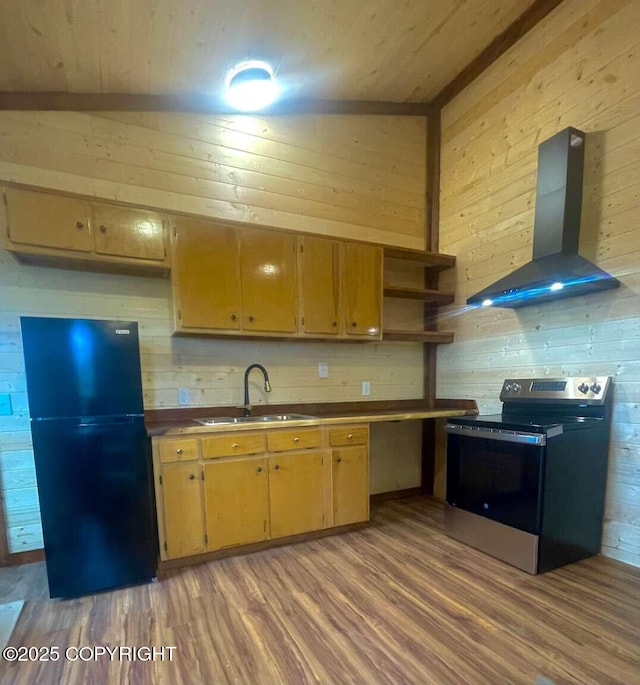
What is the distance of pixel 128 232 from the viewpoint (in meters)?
2.22

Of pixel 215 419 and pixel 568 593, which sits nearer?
pixel 568 593

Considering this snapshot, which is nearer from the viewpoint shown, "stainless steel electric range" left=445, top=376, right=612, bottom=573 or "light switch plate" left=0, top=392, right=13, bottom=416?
"stainless steel electric range" left=445, top=376, right=612, bottom=573

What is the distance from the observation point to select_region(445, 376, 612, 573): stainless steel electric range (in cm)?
208

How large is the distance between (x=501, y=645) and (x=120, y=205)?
298 cm

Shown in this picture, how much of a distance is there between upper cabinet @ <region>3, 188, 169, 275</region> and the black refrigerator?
1.51ft

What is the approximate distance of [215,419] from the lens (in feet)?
8.77

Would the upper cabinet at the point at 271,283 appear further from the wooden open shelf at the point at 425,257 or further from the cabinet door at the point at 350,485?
the cabinet door at the point at 350,485

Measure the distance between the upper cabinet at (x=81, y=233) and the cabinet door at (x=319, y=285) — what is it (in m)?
0.97

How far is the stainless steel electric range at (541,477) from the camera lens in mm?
2080

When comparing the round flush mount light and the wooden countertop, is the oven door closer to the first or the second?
→ the wooden countertop

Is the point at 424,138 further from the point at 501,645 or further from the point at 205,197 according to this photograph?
the point at 501,645

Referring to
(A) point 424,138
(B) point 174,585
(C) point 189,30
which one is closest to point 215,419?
(B) point 174,585

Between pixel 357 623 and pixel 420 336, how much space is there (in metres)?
2.17

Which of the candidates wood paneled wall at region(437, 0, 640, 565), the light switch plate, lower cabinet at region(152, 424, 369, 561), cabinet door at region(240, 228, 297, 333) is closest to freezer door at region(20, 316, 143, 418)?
lower cabinet at region(152, 424, 369, 561)
